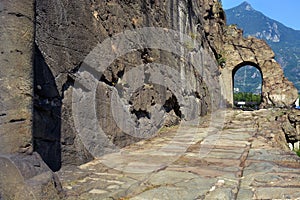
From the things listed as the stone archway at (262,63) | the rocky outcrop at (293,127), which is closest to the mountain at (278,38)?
the stone archway at (262,63)

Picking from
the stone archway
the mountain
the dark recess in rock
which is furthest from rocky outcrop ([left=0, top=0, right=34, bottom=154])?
the mountain

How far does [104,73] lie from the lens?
359 cm

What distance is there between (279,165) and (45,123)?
193cm

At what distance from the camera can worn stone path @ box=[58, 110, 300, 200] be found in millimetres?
2031

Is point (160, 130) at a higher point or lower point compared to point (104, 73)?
lower

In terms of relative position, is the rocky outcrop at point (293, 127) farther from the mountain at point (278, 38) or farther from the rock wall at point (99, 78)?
the mountain at point (278, 38)

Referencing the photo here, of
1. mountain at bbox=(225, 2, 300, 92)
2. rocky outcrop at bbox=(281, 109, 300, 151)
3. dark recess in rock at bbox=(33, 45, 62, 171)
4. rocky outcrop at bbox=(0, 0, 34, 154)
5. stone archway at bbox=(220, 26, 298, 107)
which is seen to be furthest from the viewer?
mountain at bbox=(225, 2, 300, 92)

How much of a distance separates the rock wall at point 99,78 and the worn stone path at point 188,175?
10.7 inches

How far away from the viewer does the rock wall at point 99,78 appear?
2.64 meters

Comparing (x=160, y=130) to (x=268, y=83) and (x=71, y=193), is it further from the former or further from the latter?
(x=268, y=83)

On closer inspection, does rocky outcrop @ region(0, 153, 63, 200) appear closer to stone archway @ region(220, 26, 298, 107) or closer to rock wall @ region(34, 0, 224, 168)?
rock wall @ region(34, 0, 224, 168)

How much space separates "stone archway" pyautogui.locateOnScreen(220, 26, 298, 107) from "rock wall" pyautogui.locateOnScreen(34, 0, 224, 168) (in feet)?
39.2

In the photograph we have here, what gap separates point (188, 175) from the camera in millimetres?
2518

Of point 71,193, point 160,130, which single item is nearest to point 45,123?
point 71,193
